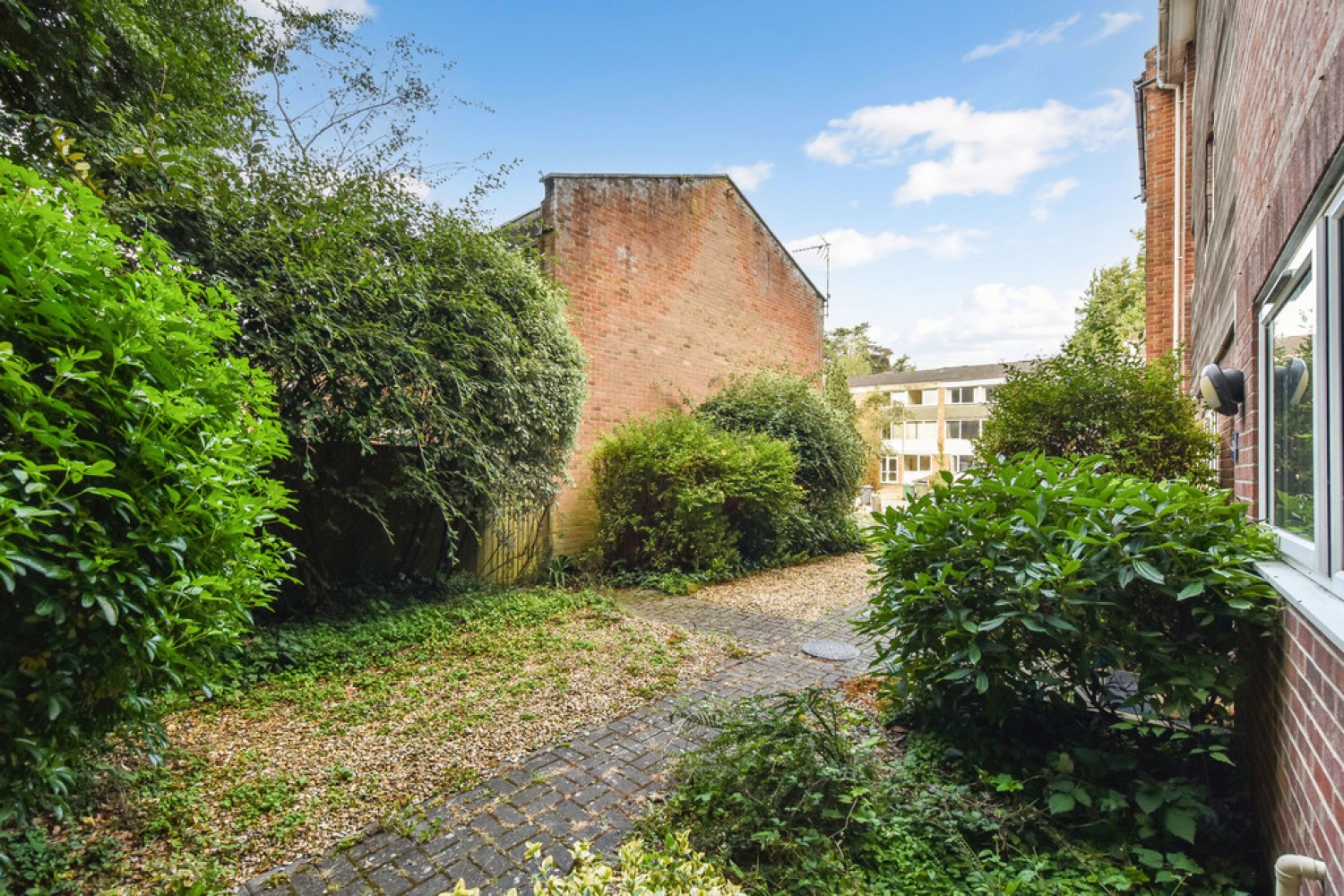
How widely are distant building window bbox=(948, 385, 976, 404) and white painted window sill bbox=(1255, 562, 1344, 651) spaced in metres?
34.2

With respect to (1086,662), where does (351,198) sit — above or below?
above

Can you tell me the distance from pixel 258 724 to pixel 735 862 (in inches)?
117

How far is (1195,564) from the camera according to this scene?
2416 millimetres

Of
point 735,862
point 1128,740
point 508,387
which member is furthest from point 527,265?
point 1128,740

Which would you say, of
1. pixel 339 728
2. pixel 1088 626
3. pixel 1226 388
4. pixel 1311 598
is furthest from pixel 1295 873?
pixel 339 728

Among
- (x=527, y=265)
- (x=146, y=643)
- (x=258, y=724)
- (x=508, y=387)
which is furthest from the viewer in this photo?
(x=527, y=265)

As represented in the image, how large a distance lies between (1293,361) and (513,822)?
3856 millimetres

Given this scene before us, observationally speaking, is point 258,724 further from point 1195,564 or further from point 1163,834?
point 1195,564

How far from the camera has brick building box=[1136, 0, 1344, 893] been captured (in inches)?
65.4

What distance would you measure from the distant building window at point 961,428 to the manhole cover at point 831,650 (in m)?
31.7

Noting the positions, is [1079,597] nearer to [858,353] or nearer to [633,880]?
[633,880]

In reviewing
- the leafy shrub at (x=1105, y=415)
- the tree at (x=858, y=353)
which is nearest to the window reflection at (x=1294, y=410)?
the leafy shrub at (x=1105, y=415)

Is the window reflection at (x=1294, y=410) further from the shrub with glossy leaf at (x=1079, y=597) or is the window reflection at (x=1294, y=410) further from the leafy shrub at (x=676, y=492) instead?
the leafy shrub at (x=676, y=492)

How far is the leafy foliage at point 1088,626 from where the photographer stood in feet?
7.64
